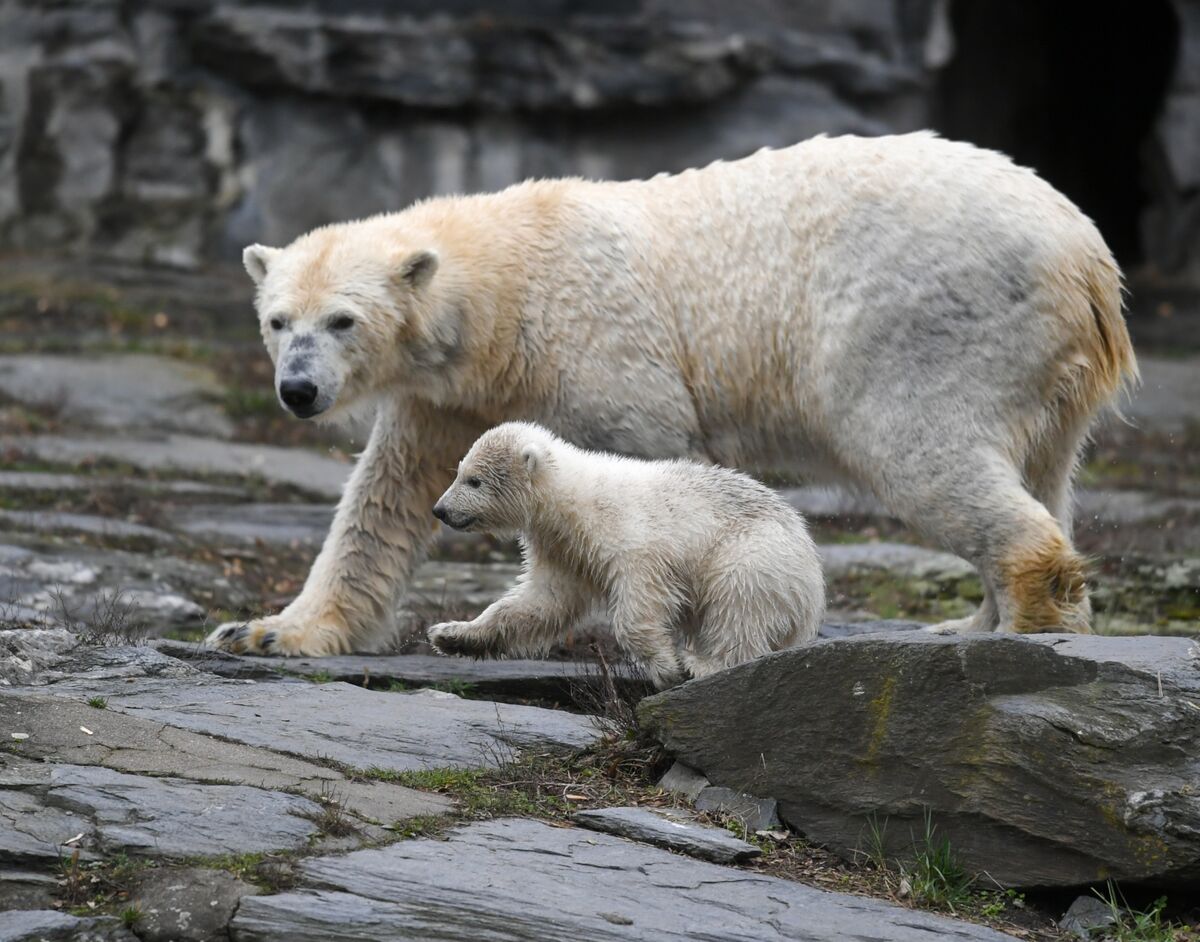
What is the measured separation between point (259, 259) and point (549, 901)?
3302mm

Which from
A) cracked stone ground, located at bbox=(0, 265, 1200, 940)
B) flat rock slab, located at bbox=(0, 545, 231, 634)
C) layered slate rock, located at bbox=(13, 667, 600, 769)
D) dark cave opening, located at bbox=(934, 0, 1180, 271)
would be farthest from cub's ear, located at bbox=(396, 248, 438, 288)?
dark cave opening, located at bbox=(934, 0, 1180, 271)

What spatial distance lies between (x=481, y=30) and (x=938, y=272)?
10.2 metres

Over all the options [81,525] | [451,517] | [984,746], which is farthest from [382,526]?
[984,746]

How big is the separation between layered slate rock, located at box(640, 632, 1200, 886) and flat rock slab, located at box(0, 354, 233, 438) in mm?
7926

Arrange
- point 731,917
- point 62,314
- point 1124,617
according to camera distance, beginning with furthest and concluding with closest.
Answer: point 62,314, point 1124,617, point 731,917

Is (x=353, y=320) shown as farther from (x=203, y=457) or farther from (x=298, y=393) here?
(x=203, y=457)

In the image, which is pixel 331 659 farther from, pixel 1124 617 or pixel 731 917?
pixel 1124 617

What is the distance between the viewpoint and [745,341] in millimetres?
5633

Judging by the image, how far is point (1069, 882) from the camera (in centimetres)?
360

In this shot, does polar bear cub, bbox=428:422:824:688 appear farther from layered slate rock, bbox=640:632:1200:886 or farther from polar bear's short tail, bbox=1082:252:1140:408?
polar bear's short tail, bbox=1082:252:1140:408

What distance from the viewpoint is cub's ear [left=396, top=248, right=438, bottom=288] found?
221 inches

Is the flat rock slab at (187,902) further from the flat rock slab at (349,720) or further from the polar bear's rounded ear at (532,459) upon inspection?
the polar bear's rounded ear at (532,459)

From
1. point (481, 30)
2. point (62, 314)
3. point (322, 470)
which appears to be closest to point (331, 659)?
point (322, 470)

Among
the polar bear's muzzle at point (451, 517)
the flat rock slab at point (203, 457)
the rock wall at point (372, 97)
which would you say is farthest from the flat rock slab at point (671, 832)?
the rock wall at point (372, 97)
